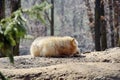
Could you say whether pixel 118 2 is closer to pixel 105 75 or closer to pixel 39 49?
pixel 39 49

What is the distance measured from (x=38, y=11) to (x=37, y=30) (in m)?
38.2

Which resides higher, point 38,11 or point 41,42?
point 38,11

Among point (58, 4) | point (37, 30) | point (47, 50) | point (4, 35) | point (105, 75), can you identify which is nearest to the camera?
point (4, 35)

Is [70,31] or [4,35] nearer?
[4,35]

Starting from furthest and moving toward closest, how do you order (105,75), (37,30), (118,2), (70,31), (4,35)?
(70,31) → (37,30) → (118,2) → (105,75) → (4,35)

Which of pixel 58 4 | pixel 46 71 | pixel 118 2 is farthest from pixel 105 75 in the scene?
pixel 58 4

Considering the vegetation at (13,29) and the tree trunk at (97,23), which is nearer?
the vegetation at (13,29)

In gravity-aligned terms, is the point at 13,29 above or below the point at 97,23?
above

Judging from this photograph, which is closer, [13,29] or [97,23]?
[13,29]

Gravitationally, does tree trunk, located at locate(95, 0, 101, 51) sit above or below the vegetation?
below

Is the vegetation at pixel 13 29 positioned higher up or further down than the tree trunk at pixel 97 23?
higher up

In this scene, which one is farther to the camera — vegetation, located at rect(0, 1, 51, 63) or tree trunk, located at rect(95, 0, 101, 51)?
tree trunk, located at rect(95, 0, 101, 51)

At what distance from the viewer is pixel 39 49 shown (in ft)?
39.7

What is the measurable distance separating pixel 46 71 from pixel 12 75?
0.76m
